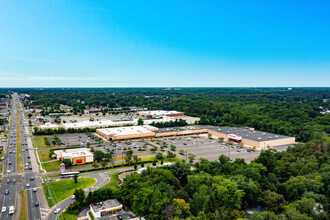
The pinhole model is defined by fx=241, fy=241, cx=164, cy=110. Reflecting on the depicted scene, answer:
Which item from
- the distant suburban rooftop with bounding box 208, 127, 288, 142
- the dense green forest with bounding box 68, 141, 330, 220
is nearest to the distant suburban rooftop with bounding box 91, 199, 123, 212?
the dense green forest with bounding box 68, 141, 330, 220

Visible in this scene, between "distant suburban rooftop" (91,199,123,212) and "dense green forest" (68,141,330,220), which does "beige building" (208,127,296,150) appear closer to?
"dense green forest" (68,141,330,220)

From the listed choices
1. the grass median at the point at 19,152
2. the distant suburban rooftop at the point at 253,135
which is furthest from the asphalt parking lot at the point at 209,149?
the grass median at the point at 19,152

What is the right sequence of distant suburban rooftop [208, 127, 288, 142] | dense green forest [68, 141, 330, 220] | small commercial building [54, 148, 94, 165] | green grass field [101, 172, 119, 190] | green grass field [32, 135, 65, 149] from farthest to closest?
distant suburban rooftop [208, 127, 288, 142], green grass field [32, 135, 65, 149], small commercial building [54, 148, 94, 165], green grass field [101, 172, 119, 190], dense green forest [68, 141, 330, 220]

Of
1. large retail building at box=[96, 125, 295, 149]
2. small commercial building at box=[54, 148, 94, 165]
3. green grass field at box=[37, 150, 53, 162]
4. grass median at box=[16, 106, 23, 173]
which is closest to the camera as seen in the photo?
grass median at box=[16, 106, 23, 173]

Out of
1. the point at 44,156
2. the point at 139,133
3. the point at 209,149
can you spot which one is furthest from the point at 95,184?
the point at 139,133

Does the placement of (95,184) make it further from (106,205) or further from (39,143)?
(39,143)

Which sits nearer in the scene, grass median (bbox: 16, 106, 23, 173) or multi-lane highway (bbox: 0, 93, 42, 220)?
multi-lane highway (bbox: 0, 93, 42, 220)

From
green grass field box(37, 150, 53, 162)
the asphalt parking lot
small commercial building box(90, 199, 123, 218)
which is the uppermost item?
small commercial building box(90, 199, 123, 218)
